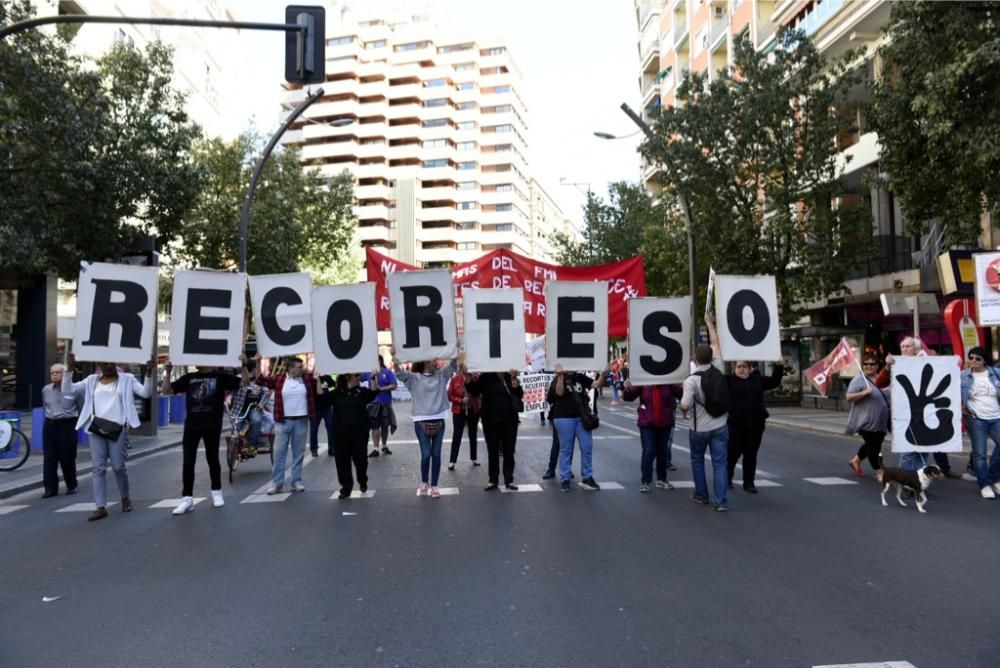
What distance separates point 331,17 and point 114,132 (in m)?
83.8

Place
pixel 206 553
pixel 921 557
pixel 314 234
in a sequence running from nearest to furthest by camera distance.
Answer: pixel 921 557 < pixel 206 553 < pixel 314 234

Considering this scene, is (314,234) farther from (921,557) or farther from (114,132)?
(921,557)

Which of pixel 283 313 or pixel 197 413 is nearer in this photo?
pixel 197 413

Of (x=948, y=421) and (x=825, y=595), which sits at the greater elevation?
(x=948, y=421)

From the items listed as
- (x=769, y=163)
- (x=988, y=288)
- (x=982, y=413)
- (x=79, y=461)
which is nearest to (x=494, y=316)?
(x=982, y=413)

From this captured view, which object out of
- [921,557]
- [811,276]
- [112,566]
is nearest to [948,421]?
[921,557]

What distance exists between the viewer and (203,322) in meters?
8.79

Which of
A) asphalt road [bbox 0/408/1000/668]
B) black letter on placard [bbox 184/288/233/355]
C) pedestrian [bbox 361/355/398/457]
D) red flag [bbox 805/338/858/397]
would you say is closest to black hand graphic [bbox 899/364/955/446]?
asphalt road [bbox 0/408/1000/668]

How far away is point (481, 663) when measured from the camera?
4.16 metres

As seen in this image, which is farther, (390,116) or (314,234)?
(390,116)

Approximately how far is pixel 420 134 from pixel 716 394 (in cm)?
8665

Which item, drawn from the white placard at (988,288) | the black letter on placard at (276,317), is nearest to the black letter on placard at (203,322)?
the black letter on placard at (276,317)

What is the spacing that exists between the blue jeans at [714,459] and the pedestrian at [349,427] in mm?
3746

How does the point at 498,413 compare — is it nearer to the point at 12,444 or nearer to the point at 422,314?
the point at 422,314
